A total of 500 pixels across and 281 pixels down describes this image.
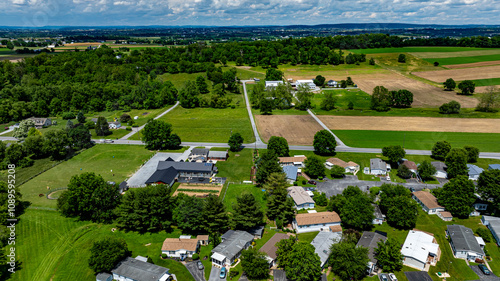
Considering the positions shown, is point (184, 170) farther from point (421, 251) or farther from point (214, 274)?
point (421, 251)

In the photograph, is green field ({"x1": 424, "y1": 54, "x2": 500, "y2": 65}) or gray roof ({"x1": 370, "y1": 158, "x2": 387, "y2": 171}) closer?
gray roof ({"x1": 370, "y1": 158, "x2": 387, "y2": 171})

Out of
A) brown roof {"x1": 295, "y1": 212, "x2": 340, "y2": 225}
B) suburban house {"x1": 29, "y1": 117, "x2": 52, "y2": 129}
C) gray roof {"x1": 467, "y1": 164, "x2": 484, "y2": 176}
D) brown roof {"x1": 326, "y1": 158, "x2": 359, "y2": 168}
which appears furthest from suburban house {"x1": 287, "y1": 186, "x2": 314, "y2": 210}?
suburban house {"x1": 29, "y1": 117, "x2": 52, "y2": 129}

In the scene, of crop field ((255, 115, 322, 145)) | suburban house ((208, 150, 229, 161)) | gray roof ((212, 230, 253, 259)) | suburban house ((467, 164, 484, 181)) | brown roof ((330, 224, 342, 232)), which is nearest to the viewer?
gray roof ((212, 230, 253, 259))

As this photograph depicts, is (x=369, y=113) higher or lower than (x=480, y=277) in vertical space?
higher

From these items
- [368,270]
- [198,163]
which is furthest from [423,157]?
[198,163]

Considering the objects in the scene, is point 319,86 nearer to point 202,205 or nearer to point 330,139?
point 330,139

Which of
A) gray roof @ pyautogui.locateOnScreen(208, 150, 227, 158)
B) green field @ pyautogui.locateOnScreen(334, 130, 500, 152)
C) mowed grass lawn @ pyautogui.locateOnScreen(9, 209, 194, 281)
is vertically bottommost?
mowed grass lawn @ pyautogui.locateOnScreen(9, 209, 194, 281)

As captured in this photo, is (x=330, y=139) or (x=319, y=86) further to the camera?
(x=319, y=86)

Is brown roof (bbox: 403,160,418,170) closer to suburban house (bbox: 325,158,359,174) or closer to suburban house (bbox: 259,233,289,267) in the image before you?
suburban house (bbox: 325,158,359,174)
